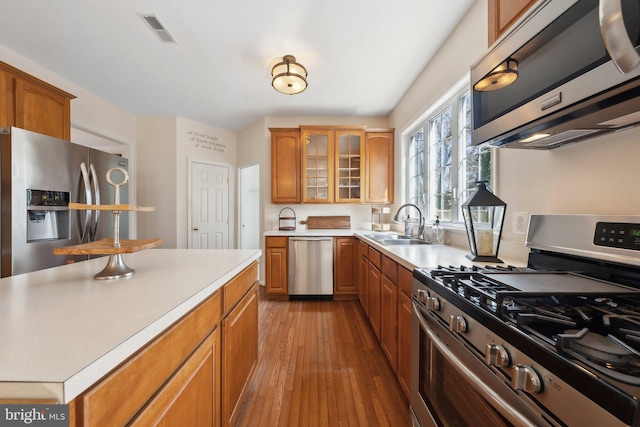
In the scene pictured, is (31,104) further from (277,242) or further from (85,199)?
(277,242)

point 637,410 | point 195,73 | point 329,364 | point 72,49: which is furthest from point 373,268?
point 72,49

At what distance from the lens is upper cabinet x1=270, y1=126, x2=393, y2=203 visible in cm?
368

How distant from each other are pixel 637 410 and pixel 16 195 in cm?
316

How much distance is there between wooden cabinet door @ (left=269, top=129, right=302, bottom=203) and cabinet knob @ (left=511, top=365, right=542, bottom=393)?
130 inches

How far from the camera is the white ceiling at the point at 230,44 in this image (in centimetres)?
185

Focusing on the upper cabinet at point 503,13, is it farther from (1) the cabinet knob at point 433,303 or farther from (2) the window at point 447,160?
(1) the cabinet knob at point 433,303

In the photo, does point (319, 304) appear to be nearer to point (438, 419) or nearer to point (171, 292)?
point (438, 419)

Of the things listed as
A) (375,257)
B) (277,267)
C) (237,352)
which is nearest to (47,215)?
(237,352)

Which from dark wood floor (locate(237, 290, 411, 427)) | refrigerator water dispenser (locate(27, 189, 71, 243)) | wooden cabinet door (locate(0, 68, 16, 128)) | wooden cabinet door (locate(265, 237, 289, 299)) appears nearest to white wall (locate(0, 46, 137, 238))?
wooden cabinet door (locate(0, 68, 16, 128))

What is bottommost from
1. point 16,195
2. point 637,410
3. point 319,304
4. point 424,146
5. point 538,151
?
point 319,304

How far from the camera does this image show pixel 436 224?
2.17 m

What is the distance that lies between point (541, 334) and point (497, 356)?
0.12 meters

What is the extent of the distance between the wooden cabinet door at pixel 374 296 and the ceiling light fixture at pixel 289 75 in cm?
188

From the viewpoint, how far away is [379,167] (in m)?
3.71
